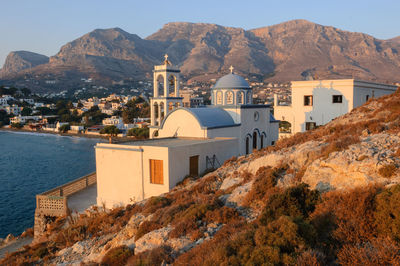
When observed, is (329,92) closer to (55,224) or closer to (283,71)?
(55,224)

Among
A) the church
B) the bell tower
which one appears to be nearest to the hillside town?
the bell tower

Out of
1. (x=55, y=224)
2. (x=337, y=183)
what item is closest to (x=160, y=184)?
(x=55, y=224)

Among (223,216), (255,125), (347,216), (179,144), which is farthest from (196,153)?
(347,216)

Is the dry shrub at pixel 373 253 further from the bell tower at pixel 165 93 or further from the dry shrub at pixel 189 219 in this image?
the bell tower at pixel 165 93

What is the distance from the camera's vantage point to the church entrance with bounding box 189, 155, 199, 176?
53.2ft

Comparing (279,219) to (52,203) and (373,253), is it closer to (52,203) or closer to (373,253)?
(373,253)

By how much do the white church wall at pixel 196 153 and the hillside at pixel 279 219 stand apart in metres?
2.81

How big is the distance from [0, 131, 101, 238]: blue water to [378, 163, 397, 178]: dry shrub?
70.1 feet

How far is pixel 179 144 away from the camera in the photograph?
57.2 ft

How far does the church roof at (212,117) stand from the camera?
20.3 meters

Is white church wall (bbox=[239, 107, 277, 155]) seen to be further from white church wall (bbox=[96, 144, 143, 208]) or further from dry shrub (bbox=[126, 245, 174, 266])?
dry shrub (bbox=[126, 245, 174, 266])

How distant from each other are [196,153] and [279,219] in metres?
10.4

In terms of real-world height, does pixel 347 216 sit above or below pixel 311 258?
above

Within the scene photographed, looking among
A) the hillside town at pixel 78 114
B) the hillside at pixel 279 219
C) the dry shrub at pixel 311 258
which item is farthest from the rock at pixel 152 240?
the hillside town at pixel 78 114
